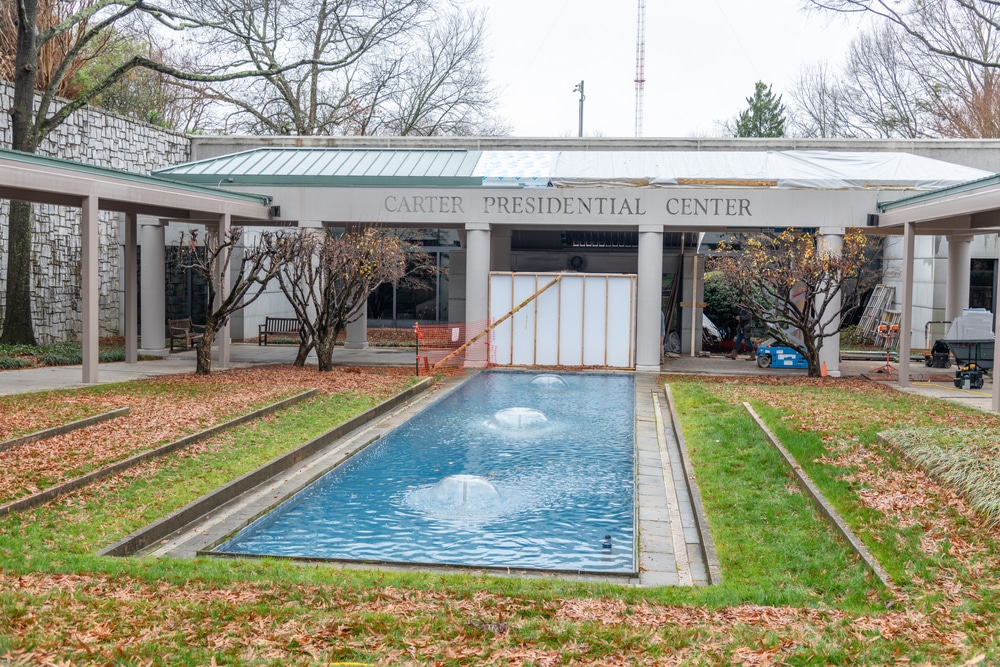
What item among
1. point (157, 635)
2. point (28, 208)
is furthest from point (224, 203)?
point (157, 635)

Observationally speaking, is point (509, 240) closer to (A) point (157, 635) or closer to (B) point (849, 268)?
(B) point (849, 268)

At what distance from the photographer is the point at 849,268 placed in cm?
1811

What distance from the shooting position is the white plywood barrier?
20953 millimetres

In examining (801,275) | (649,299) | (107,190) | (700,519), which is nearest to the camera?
(700,519)

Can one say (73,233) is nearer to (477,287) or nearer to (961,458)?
(477,287)

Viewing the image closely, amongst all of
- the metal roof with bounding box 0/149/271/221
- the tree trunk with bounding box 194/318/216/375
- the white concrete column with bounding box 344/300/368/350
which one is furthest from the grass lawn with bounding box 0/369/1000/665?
the white concrete column with bounding box 344/300/368/350

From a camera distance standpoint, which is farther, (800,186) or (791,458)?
(800,186)

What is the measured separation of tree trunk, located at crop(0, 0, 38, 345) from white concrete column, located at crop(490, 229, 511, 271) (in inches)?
497

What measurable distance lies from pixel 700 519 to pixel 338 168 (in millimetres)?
15950

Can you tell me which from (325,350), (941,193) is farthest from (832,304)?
(325,350)

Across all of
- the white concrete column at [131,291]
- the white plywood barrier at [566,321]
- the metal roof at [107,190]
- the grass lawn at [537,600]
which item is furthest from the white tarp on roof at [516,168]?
the grass lawn at [537,600]

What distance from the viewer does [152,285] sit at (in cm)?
2161

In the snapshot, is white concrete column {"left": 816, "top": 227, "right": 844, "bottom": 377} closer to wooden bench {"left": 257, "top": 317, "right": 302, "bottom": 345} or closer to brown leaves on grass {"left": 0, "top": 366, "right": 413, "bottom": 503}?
brown leaves on grass {"left": 0, "top": 366, "right": 413, "bottom": 503}

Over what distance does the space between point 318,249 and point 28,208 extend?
7029 mm
